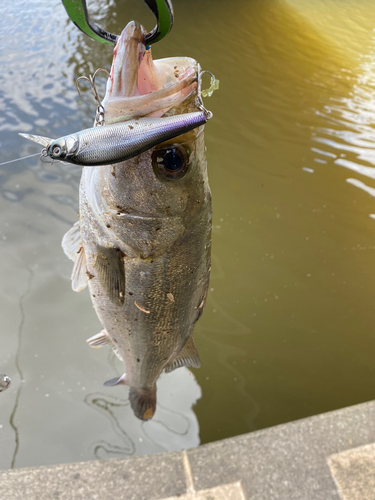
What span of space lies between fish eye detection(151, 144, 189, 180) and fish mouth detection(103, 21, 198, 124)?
14 cm

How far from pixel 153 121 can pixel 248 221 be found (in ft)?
9.86

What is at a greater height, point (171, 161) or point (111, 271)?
point (171, 161)

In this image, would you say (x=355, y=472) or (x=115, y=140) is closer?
(x=115, y=140)

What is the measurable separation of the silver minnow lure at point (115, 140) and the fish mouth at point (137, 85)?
19 centimetres

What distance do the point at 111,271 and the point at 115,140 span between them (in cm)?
63

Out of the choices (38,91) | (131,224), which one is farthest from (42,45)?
(131,224)

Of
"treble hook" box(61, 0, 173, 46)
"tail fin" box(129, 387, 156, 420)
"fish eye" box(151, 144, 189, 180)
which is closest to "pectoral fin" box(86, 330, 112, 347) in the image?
"tail fin" box(129, 387, 156, 420)

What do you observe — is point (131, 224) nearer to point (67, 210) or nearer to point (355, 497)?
point (355, 497)

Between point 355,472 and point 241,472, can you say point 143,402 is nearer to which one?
point 241,472

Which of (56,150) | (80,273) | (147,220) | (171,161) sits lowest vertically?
(80,273)

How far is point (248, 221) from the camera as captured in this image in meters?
3.67

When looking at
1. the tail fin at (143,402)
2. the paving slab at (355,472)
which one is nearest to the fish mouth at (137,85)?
the tail fin at (143,402)

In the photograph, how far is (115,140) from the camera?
73cm

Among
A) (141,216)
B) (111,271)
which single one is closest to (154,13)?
(141,216)
